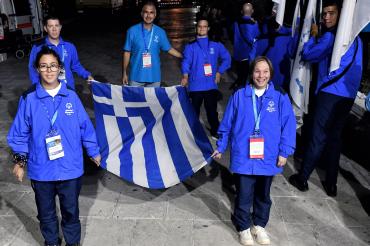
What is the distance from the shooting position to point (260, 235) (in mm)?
3670

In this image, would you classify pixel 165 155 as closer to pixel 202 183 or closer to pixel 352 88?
pixel 202 183

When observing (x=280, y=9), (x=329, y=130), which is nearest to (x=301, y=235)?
(x=329, y=130)

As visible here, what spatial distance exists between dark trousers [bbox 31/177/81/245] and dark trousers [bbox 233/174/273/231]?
1389mm

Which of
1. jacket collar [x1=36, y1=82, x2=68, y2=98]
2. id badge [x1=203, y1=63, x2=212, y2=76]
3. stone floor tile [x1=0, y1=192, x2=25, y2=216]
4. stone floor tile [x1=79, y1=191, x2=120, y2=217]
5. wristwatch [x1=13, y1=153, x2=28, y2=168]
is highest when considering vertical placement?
jacket collar [x1=36, y1=82, x2=68, y2=98]

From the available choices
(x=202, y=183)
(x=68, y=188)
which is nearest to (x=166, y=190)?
(x=202, y=183)

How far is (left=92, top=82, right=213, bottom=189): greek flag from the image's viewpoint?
424 centimetres

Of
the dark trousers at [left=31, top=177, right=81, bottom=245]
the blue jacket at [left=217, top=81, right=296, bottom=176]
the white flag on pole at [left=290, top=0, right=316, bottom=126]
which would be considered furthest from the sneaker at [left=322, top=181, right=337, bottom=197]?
the dark trousers at [left=31, top=177, right=81, bottom=245]

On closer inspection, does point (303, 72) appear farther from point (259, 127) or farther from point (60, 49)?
point (60, 49)

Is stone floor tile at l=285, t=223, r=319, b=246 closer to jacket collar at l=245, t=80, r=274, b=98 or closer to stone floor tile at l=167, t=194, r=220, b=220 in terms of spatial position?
stone floor tile at l=167, t=194, r=220, b=220

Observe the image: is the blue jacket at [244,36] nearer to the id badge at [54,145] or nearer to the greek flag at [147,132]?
the greek flag at [147,132]

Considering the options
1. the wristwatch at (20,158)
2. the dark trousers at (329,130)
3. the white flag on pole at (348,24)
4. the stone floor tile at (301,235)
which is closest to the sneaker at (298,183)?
the dark trousers at (329,130)

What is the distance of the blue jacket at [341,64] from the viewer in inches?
161

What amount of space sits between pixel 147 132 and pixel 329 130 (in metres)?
1.98

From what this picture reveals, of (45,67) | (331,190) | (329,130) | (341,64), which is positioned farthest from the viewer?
(331,190)
